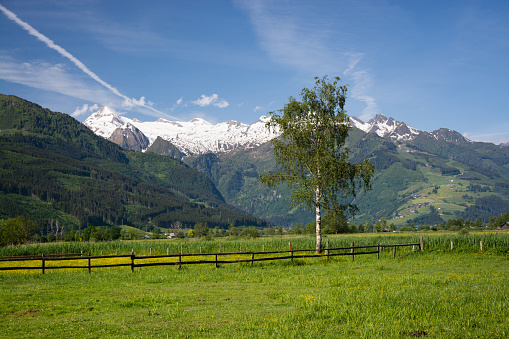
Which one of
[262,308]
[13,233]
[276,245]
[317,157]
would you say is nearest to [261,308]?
[262,308]

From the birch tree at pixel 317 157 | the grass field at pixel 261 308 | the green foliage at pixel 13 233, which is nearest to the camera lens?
the grass field at pixel 261 308

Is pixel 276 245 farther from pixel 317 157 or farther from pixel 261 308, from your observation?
pixel 261 308

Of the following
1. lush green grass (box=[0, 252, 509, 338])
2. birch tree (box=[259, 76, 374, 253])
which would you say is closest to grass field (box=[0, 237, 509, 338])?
lush green grass (box=[0, 252, 509, 338])

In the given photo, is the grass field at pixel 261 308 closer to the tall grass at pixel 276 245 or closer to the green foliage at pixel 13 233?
the tall grass at pixel 276 245

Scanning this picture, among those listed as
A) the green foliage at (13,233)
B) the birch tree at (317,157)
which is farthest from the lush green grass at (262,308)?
the green foliage at (13,233)

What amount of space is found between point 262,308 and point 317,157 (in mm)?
30076

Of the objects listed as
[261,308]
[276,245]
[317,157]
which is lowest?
[276,245]

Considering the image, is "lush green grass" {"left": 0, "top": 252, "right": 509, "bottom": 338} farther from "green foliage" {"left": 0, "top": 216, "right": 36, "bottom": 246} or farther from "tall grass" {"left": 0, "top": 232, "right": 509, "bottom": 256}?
"green foliage" {"left": 0, "top": 216, "right": 36, "bottom": 246}

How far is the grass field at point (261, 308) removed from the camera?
13195mm

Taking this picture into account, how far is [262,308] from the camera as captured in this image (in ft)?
56.6

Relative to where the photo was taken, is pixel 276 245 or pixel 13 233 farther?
pixel 13 233

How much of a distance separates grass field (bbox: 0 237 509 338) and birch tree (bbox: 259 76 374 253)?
68.5 feet

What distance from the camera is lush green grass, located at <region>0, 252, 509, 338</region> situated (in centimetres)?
1324

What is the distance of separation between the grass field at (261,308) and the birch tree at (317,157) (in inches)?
822
